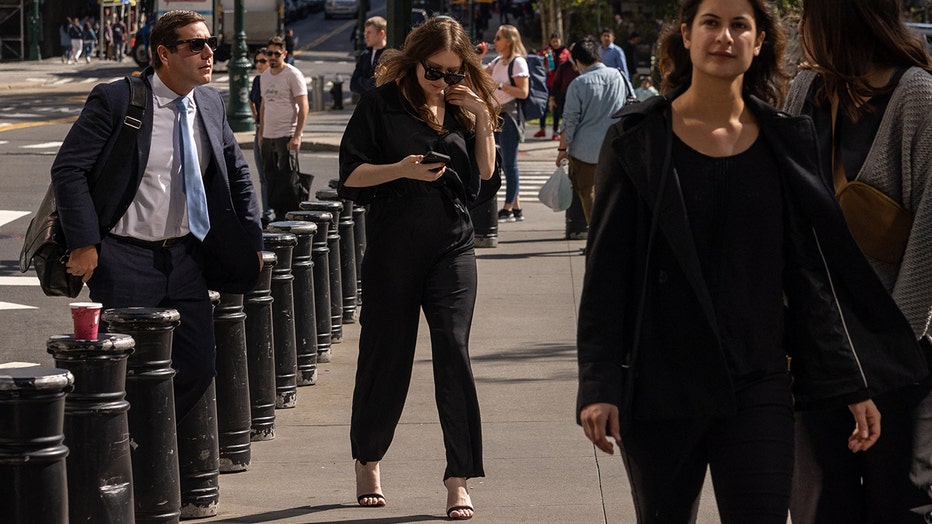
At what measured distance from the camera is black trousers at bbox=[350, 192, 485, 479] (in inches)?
249

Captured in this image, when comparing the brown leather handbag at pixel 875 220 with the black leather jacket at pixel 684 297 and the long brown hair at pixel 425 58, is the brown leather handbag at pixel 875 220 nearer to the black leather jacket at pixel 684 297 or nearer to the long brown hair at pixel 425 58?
the black leather jacket at pixel 684 297

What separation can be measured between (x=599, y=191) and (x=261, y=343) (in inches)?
152

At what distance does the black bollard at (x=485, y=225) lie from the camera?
15.5m

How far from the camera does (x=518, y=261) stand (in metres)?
14.7

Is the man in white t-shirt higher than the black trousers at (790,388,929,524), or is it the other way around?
the black trousers at (790,388,929,524)

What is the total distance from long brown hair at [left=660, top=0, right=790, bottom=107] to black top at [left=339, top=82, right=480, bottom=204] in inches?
88.3

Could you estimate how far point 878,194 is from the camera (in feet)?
14.4

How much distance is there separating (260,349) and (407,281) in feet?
4.81

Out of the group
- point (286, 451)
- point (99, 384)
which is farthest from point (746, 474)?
point (286, 451)

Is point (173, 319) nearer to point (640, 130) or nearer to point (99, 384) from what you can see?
point (99, 384)

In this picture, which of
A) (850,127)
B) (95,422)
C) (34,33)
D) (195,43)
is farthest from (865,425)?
(34,33)

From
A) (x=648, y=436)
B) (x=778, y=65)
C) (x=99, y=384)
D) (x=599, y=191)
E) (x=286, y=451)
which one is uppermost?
(x=778, y=65)

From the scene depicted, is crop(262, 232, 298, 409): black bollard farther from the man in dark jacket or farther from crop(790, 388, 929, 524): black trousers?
the man in dark jacket

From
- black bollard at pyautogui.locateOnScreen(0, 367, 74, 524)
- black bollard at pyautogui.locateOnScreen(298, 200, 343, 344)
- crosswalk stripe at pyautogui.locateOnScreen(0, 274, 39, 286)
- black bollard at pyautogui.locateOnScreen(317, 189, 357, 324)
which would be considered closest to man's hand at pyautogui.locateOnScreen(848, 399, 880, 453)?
black bollard at pyautogui.locateOnScreen(0, 367, 74, 524)
